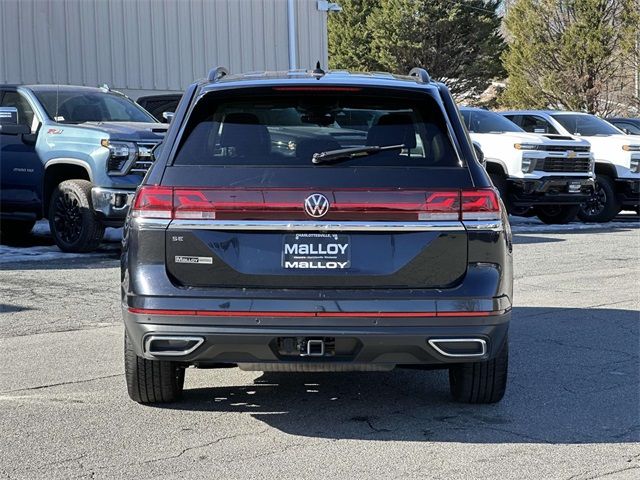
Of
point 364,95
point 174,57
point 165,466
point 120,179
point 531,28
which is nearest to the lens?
point 165,466

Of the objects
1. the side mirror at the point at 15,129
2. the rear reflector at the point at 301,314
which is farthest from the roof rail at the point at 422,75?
the side mirror at the point at 15,129

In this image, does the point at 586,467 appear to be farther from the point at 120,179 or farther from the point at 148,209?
the point at 120,179

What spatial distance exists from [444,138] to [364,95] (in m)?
0.46

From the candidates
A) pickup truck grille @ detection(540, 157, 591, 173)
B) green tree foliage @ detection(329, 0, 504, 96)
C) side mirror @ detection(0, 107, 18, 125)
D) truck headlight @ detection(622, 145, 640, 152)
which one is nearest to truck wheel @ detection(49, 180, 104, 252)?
side mirror @ detection(0, 107, 18, 125)

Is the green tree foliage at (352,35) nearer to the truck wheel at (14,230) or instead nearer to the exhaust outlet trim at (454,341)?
the truck wheel at (14,230)

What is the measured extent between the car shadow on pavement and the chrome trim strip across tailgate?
1024mm

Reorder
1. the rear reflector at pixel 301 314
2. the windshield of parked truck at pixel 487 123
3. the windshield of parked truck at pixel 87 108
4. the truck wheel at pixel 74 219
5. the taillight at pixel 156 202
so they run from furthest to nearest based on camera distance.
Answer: the windshield of parked truck at pixel 487 123, the windshield of parked truck at pixel 87 108, the truck wheel at pixel 74 219, the taillight at pixel 156 202, the rear reflector at pixel 301 314

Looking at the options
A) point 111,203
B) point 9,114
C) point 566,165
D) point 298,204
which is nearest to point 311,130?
point 298,204

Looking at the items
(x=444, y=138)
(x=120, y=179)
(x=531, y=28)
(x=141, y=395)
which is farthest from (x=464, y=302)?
(x=531, y=28)

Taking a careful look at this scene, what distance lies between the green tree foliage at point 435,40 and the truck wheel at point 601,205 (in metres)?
30.2

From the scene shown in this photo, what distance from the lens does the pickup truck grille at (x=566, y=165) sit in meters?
17.6

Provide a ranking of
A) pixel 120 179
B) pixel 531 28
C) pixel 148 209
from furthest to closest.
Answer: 1. pixel 531 28
2. pixel 120 179
3. pixel 148 209

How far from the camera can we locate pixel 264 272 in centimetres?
500

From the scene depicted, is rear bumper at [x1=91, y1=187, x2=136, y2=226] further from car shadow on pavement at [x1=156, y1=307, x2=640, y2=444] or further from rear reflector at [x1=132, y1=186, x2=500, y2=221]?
rear reflector at [x1=132, y1=186, x2=500, y2=221]
